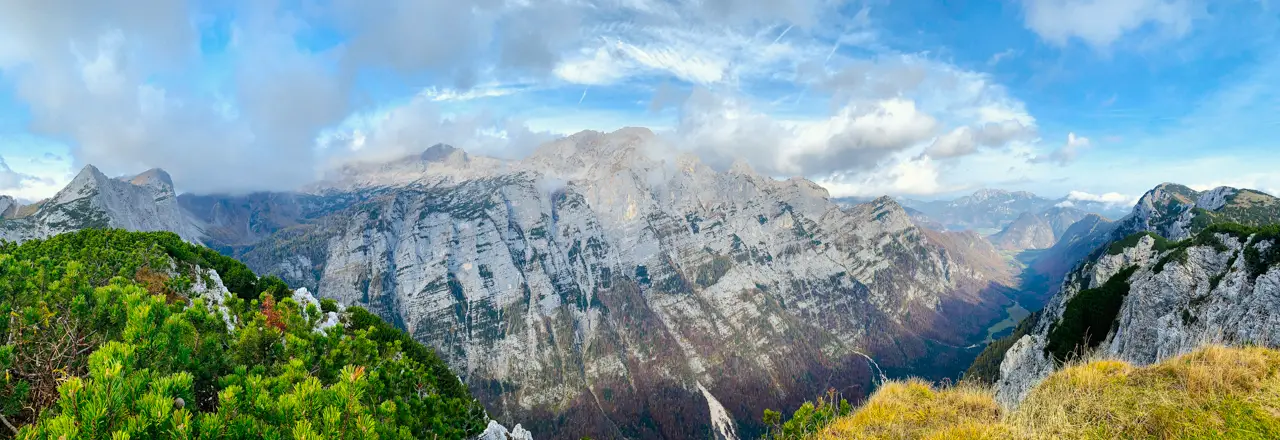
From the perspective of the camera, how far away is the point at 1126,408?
37.8ft

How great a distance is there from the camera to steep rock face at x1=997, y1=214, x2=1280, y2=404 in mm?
40562

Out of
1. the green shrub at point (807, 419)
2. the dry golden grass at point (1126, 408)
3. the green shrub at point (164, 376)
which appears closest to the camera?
the green shrub at point (164, 376)

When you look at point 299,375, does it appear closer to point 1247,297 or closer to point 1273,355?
point 1273,355

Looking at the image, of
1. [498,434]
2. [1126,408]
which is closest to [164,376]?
[1126,408]

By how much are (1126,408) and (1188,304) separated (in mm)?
63890

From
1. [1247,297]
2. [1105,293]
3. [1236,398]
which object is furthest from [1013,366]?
[1236,398]

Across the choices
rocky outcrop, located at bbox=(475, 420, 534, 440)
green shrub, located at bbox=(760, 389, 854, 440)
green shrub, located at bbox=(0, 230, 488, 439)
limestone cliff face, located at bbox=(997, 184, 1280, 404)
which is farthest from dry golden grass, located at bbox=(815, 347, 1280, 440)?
limestone cliff face, located at bbox=(997, 184, 1280, 404)

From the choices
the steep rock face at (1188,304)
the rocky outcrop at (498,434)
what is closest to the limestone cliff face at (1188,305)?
the steep rock face at (1188,304)

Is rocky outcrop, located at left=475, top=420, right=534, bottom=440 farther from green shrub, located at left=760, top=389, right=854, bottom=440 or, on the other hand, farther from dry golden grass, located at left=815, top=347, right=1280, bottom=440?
dry golden grass, located at left=815, top=347, right=1280, bottom=440

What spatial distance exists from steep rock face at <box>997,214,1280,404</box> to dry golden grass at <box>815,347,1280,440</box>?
113 feet

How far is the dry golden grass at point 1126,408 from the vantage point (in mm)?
10320

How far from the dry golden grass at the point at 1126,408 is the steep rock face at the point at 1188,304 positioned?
3446 centimetres

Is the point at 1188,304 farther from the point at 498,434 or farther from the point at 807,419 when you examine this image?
the point at 498,434

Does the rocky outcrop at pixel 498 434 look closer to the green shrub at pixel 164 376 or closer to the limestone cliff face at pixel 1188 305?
the green shrub at pixel 164 376
